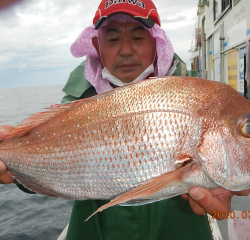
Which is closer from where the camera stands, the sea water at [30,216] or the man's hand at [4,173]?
the man's hand at [4,173]

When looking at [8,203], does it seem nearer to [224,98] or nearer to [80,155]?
[80,155]

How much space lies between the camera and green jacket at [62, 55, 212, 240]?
2066 millimetres

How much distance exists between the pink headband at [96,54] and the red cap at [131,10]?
0.22 ft

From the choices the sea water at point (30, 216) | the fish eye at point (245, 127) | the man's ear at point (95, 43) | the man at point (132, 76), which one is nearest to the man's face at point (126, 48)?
the man at point (132, 76)

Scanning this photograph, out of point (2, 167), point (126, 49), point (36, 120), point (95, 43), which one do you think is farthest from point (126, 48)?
point (2, 167)

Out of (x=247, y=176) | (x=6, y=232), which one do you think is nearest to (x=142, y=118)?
(x=247, y=176)

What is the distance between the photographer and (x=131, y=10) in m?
2.01

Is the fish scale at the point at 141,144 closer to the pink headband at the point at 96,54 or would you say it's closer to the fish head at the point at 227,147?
the fish head at the point at 227,147

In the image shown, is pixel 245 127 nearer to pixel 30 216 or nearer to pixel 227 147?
pixel 227 147

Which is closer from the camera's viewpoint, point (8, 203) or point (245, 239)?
point (245, 239)

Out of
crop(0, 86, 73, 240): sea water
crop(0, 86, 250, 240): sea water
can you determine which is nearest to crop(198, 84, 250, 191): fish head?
crop(0, 86, 73, 240): sea water

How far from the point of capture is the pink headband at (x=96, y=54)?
221cm

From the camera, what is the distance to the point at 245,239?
7.77ft

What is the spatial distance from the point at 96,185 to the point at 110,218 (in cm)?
91
